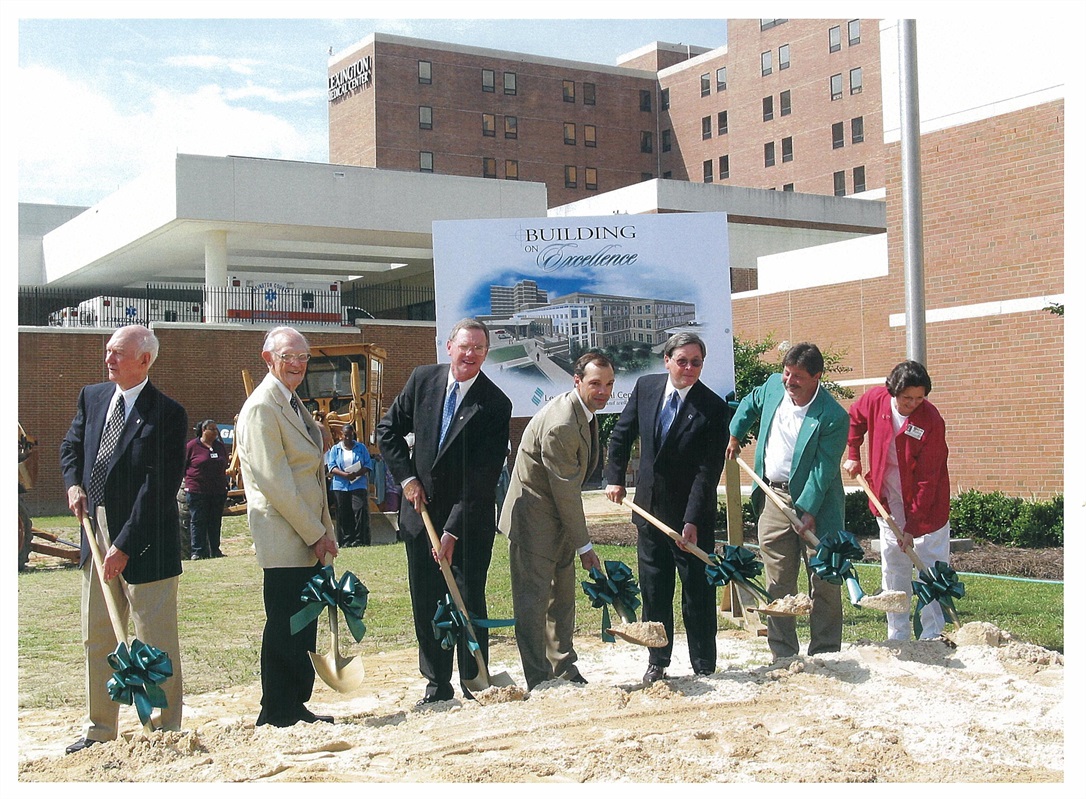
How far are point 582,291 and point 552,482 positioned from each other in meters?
3.28

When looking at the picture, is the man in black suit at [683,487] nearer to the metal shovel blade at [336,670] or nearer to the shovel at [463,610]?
the shovel at [463,610]

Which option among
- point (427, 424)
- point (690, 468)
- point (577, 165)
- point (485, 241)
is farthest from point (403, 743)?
point (577, 165)

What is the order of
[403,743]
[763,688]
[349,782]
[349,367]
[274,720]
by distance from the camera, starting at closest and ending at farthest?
1. [349,782]
2. [403,743]
3. [274,720]
4. [763,688]
5. [349,367]

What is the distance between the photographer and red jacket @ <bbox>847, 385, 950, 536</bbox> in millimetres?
7336

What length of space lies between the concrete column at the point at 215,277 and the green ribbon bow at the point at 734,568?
23139 mm

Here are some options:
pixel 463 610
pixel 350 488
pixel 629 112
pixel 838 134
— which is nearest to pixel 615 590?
pixel 463 610

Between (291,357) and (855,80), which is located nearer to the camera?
(291,357)

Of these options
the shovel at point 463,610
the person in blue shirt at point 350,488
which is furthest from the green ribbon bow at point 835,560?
the person in blue shirt at point 350,488

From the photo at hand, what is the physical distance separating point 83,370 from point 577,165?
4411 cm

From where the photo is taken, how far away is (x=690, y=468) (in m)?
6.70

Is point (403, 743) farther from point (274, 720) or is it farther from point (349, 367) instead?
point (349, 367)

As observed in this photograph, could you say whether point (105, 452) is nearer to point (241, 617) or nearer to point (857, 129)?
point (241, 617)

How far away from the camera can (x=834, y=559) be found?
6617 mm
